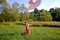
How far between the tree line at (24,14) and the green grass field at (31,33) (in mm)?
213

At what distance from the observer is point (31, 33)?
4148 millimetres

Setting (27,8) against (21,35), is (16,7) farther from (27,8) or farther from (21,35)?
(21,35)

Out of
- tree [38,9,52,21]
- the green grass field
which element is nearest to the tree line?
tree [38,9,52,21]

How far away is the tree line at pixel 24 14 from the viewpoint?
12.7 ft

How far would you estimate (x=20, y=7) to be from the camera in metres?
3.90

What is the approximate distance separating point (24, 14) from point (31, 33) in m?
0.48

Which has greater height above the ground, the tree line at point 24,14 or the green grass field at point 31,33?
the tree line at point 24,14

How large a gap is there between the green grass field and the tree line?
0.21 m

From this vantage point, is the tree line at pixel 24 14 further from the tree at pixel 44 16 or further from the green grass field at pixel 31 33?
the green grass field at pixel 31 33

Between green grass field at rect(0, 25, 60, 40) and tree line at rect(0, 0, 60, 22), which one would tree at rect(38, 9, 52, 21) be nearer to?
tree line at rect(0, 0, 60, 22)

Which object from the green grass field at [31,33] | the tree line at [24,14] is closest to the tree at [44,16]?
the tree line at [24,14]

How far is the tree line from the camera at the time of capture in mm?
3861

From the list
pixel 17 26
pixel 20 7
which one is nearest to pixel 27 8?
pixel 20 7

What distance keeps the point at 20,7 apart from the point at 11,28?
56 cm
